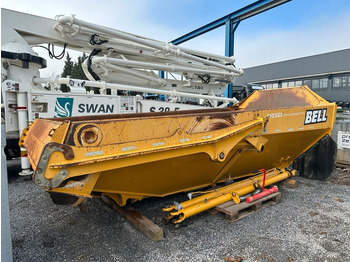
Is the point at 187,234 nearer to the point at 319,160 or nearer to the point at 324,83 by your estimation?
the point at 319,160

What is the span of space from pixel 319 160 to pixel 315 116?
1031 millimetres

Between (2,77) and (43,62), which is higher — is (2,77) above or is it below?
below

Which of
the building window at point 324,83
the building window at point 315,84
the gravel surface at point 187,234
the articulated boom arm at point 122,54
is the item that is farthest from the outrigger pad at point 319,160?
the building window at point 315,84

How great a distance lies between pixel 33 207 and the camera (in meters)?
3.38

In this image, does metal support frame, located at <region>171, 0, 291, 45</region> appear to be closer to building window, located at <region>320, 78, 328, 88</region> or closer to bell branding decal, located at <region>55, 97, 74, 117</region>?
bell branding decal, located at <region>55, 97, 74, 117</region>

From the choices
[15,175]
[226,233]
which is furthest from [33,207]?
[226,233]

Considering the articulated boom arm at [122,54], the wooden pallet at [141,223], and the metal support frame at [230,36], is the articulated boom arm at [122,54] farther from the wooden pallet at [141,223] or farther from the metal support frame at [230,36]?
the wooden pallet at [141,223]

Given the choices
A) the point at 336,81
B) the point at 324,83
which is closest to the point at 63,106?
the point at 336,81

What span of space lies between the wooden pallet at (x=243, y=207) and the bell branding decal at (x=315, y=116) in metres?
1.13

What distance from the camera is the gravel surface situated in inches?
89.6

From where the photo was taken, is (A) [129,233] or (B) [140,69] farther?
(B) [140,69]

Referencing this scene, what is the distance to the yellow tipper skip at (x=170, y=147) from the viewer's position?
6.25ft

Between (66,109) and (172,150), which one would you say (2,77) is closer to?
(66,109)

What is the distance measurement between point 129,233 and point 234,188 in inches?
56.4
